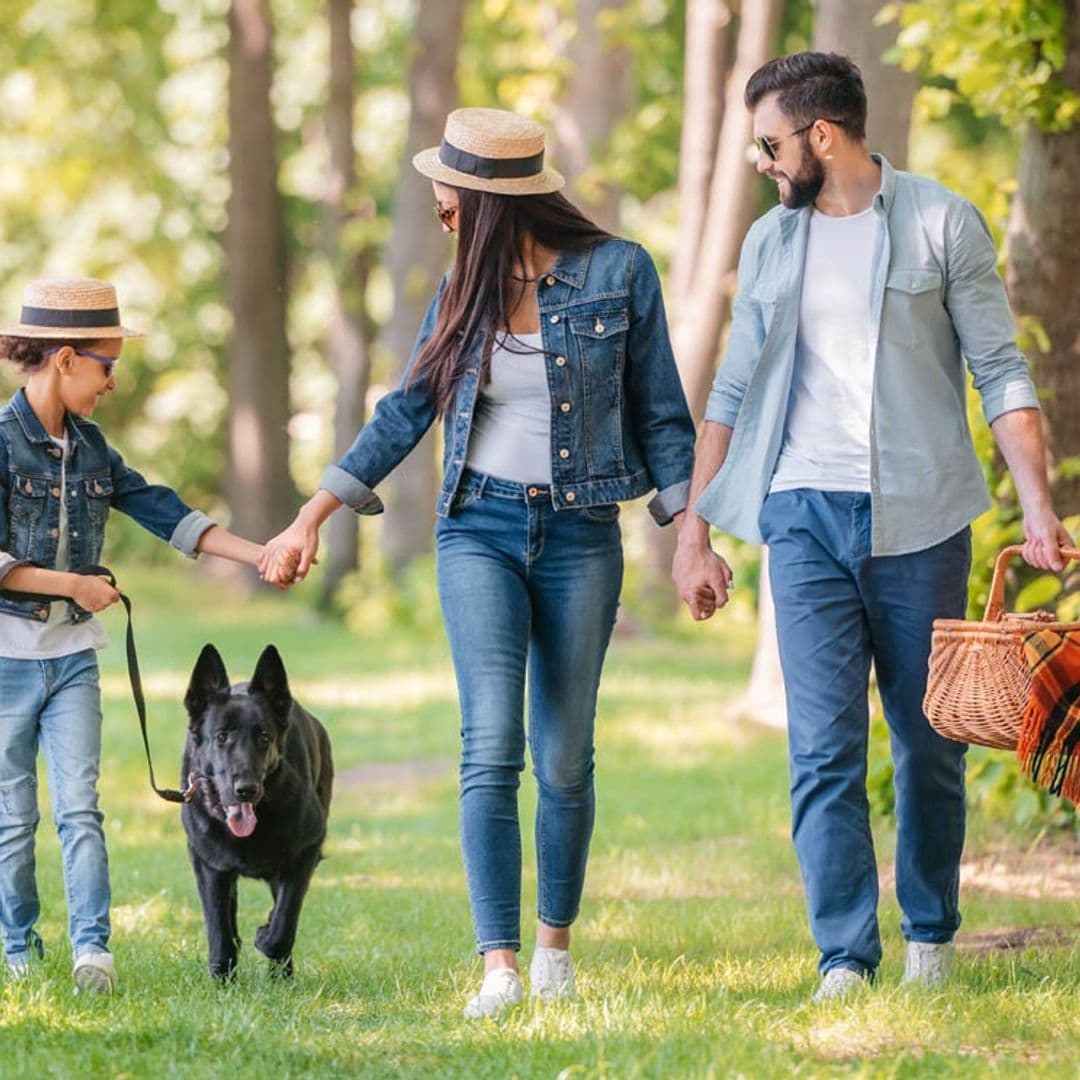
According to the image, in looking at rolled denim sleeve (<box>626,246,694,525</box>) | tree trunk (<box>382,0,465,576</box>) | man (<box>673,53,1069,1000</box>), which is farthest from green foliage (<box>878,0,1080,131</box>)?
tree trunk (<box>382,0,465,576</box>)

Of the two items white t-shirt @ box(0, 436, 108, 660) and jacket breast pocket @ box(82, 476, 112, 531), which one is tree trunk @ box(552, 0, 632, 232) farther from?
white t-shirt @ box(0, 436, 108, 660)

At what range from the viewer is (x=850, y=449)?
17.3 ft

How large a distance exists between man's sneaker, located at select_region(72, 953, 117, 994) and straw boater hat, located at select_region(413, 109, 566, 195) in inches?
89.1

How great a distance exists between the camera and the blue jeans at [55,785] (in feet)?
18.6

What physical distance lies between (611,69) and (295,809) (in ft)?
50.2

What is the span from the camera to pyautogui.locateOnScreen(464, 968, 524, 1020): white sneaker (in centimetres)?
502

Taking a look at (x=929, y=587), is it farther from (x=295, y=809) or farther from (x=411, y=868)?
(x=411, y=868)

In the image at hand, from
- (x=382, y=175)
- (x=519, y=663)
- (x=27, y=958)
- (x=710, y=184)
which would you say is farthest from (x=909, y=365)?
(x=382, y=175)

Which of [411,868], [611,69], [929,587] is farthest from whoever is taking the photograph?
[611,69]

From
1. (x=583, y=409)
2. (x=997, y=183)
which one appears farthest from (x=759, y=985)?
(x=997, y=183)

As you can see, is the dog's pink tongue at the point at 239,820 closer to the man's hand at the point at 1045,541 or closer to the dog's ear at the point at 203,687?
the dog's ear at the point at 203,687

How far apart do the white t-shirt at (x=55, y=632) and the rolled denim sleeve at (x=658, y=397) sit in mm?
1627

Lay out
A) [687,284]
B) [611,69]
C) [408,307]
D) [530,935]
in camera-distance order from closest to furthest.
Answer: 1. [530,935]
2. [687,284]
3. [611,69]
4. [408,307]

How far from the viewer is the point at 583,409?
17.5 feet
